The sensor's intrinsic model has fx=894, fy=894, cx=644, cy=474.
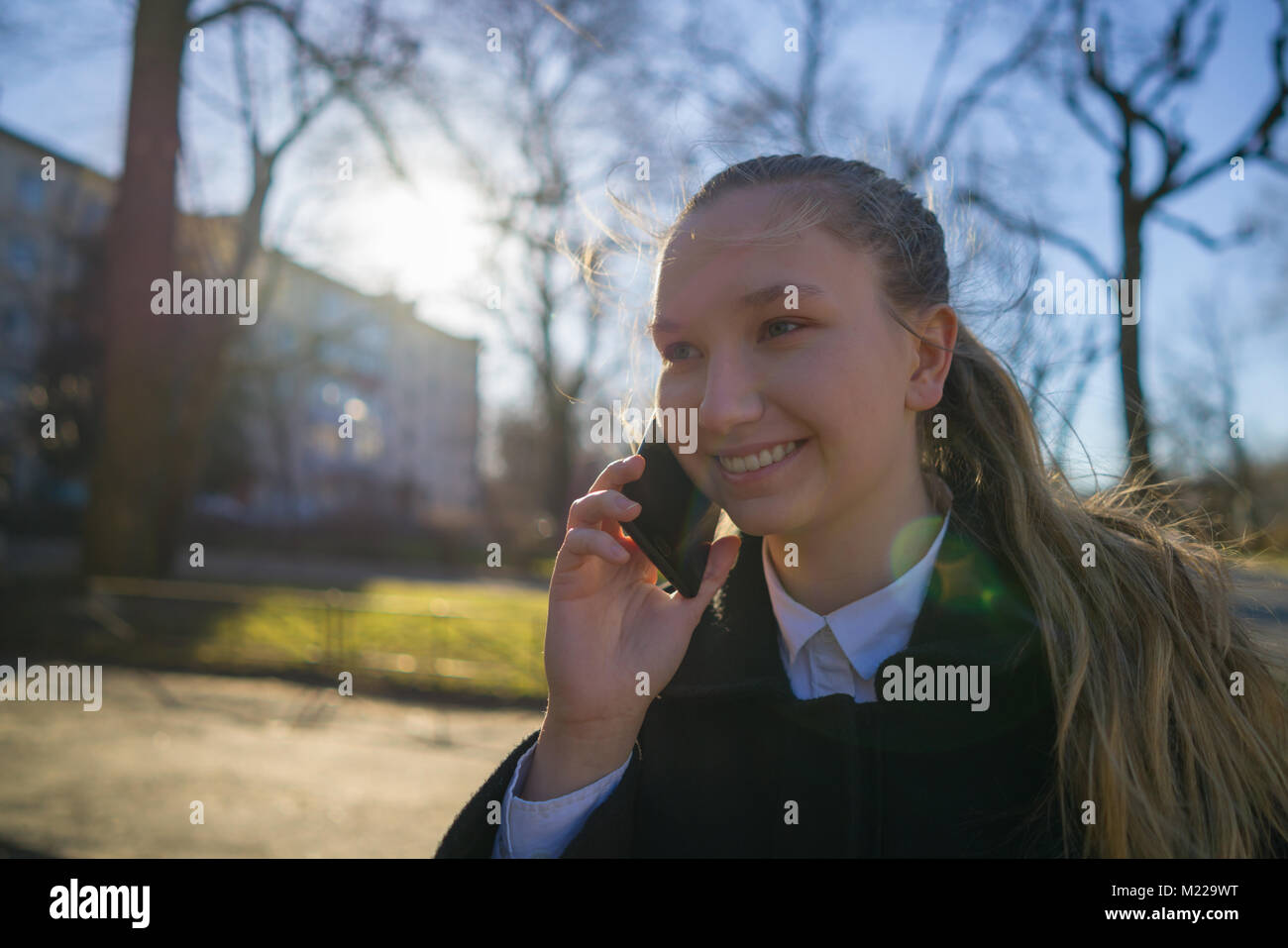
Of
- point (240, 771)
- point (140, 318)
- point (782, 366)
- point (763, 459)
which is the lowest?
point (240, 771)

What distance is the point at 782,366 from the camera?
5.80ft

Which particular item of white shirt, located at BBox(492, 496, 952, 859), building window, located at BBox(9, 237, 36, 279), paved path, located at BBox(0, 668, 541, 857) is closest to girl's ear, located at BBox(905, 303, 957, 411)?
white shirt, located at BBox(492, 496, 952, 859)

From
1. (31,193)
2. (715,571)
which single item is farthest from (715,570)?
(31,193)

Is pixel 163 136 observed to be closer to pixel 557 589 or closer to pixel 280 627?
pixel 280 627

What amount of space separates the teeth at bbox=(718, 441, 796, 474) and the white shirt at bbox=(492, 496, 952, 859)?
371 millimetres

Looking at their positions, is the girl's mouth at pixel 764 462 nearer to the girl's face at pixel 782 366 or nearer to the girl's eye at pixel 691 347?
the girl's face at pixel 782 366

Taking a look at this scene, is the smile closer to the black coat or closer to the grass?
the black coat

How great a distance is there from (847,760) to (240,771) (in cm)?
596

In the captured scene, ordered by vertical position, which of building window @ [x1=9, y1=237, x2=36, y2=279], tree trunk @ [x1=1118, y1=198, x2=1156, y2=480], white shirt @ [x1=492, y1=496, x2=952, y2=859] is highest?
building window @ [x1=9, y1=237, x2=36, y2=279]

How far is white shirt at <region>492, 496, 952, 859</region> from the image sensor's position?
1855mm

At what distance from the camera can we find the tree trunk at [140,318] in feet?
42.6

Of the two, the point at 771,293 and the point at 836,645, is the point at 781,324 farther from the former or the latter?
the point at 836,645
